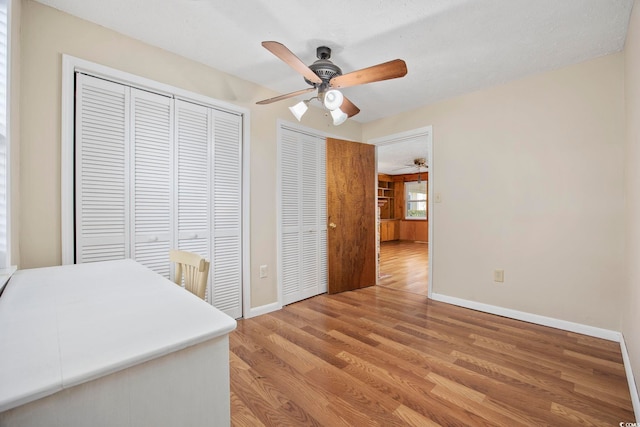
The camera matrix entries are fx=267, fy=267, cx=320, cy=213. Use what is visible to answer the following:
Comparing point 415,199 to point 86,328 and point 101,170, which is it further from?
point 86,328

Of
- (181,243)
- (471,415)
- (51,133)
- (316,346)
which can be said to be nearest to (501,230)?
(471,415)

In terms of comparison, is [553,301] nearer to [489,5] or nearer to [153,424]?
[489,5]

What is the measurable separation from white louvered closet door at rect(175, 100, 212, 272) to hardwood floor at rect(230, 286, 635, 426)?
0.93m

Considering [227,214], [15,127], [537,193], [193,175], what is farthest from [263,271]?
[537,193]

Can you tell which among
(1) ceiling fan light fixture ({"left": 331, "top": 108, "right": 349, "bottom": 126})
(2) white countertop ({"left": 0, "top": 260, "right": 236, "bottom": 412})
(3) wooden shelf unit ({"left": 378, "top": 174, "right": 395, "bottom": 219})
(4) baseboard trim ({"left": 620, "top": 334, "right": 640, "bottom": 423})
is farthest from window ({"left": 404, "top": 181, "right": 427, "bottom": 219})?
(2) white countertop ({"left": 0, "top": 260, "right": 236, "bottom": 412})

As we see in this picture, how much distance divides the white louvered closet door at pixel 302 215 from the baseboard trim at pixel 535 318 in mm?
1505

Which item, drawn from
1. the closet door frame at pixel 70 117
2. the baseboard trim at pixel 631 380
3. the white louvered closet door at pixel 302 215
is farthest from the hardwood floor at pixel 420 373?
the closet door frame at pixel 70 117

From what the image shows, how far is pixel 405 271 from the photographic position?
184 inches

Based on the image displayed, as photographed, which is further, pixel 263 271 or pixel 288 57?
pixel 263 271

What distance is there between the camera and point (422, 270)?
4738 mm

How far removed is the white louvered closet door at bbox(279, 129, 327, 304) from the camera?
10.1 feet

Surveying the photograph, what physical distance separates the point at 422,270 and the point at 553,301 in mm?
2319

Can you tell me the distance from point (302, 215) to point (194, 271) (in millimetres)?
1836

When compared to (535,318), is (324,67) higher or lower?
higher
